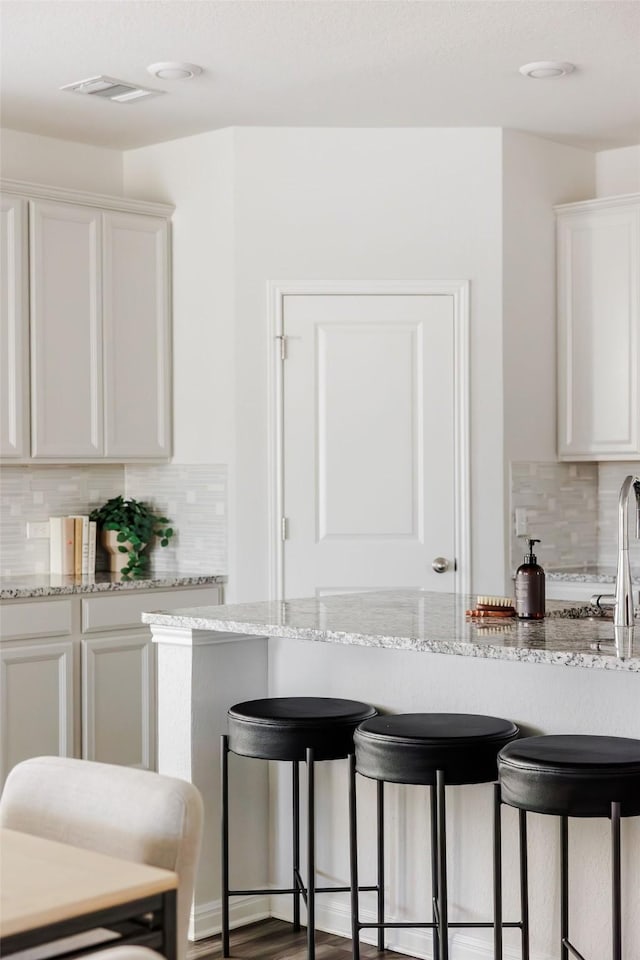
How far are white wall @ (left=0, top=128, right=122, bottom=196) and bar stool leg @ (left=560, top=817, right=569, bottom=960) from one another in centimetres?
347

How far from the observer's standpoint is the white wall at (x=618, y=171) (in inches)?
211

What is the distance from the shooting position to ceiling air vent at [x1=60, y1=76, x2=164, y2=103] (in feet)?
14.4

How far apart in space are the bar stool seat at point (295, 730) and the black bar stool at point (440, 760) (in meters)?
0.13

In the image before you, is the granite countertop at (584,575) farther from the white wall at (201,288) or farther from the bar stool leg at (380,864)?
the bar stool leg at (380,864)

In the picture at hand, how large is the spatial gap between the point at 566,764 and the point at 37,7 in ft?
8.64

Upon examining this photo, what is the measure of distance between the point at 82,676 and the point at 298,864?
1361mm

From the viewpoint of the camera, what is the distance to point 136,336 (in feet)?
16.9

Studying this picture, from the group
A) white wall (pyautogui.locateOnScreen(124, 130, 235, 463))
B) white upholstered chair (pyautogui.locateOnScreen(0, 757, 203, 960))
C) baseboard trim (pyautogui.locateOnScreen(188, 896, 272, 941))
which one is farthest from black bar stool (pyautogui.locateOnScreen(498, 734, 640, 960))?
white wall (pyautogui.locateOnScreen(124, 130, 235, 463))

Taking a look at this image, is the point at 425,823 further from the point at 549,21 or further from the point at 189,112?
the point at 189,112

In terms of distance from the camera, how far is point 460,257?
16.4 feet

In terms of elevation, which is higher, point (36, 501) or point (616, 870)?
point (36, 501)

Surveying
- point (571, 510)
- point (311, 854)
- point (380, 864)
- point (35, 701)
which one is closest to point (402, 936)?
point (380, 864)

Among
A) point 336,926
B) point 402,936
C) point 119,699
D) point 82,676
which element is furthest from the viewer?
point 119,699

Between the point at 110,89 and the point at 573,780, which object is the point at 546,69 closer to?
the point at 110,89
